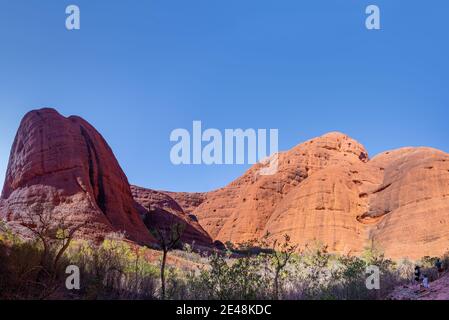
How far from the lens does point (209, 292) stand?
1240cm

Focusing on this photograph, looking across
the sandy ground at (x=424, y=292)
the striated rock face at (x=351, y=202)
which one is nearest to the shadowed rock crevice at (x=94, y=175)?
the striated rock face at (x=351, y=202)

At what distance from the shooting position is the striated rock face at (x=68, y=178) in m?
34.2

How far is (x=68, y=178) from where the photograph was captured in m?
36.4

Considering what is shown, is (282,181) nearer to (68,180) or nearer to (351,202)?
(351,202)

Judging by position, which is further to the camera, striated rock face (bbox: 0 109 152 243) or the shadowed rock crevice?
the shadowed rock crevice

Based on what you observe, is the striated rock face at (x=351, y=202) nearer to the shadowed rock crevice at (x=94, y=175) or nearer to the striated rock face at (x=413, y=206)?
the striated rock face at (x=413, y=206)

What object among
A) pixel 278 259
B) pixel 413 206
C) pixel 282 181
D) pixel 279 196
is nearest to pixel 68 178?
pixel 278 259

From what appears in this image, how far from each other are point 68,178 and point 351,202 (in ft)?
146

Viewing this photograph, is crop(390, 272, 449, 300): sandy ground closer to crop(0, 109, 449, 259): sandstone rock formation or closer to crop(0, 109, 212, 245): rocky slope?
crop(0, 109, 212, 245): rocky slope

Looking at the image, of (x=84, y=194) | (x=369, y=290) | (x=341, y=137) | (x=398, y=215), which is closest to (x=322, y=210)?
(x=398, y=215)

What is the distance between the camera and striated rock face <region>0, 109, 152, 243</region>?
34.2 metres

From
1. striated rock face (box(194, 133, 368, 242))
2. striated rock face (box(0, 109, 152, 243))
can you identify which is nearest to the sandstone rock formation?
striated rock face (box(0, 109, 152, 243))

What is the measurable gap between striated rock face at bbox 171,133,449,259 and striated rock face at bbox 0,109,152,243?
25.0 m
